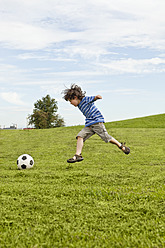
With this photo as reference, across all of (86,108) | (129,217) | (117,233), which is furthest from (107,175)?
(117,233)

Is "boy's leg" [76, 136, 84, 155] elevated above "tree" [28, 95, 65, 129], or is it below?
below

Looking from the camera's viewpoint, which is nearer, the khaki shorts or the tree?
the khaki shorts

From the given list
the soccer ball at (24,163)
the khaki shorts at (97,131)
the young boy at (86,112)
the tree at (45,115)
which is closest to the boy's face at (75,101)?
the young boy at (86,112)

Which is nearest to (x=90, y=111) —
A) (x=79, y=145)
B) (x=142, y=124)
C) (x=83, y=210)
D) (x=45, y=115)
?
(x=79, y=145)

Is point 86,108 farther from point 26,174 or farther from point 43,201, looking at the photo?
point 43,201

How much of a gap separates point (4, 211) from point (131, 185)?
2.52m

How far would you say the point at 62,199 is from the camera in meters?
4.37

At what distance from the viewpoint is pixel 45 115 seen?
58.3 meters

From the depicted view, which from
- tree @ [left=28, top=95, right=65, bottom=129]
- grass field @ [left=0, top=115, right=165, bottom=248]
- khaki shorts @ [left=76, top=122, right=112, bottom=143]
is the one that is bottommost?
grass field @ [left=0, top=115, right=165, bottom=248]

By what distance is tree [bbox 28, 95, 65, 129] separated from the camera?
5706 cm

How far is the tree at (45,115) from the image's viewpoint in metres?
57.1

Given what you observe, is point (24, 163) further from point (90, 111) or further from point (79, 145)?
point (90, 111)

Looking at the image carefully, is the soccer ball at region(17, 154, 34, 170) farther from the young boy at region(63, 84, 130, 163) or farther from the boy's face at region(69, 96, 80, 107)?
the boy's face at region(69, 96, 80, 107)

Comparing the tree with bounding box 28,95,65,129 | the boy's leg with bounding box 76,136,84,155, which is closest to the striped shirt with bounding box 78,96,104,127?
the boy's leg with bounding box 76,136,84,155
